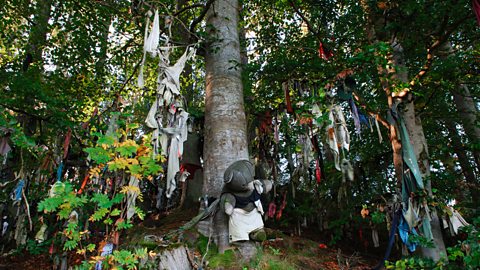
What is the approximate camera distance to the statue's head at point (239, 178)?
4.52 meters

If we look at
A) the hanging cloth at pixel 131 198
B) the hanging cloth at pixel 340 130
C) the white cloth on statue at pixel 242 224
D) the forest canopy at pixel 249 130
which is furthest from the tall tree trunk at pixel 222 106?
the hanging cloth at pixel 340 130

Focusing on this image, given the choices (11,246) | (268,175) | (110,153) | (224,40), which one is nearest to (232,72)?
(224,40)

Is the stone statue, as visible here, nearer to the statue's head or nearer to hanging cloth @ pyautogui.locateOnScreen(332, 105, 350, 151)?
the statue's head

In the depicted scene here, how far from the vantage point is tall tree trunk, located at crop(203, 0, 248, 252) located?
16.9 feet

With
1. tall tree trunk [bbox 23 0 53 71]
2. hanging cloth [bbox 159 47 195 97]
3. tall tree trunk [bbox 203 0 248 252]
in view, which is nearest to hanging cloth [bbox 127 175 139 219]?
tall tree trunk [bbox 203 0 248 252]

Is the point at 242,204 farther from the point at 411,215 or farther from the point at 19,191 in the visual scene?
the point at 19,191

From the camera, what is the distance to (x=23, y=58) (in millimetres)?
7734

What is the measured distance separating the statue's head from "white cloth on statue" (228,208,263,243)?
31 cm

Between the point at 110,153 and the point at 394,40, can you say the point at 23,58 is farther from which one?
the point at 394,40

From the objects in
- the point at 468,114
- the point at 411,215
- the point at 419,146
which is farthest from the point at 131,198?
the point at 468,114

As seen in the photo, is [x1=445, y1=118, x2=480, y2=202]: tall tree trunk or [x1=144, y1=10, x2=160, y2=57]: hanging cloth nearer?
[x1=144, y1=10, x2=160, y2=57]: hanging cloth

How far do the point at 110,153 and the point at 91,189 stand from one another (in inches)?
53.8

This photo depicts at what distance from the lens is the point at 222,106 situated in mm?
5684

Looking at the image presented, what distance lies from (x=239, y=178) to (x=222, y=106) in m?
1.65
